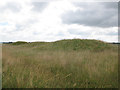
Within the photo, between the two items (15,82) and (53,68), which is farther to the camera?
(53,68)

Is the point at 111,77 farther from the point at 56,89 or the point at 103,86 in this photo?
the point at 56,89

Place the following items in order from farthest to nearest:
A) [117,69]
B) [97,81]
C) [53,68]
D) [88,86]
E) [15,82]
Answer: [53,68]
[117,69]
[97,81]
[88,86]
[15,82]

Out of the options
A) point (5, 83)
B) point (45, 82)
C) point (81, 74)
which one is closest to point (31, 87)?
point (45, 82)

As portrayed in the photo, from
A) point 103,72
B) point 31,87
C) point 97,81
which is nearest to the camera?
point 31,87

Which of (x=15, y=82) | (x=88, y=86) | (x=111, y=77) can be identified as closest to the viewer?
(x=15, y=82)

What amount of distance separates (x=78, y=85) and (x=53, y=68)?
2.10m

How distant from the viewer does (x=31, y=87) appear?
3578mm

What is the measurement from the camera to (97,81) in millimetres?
4441

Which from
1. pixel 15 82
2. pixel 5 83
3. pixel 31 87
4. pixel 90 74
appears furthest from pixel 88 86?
pixel 5 83

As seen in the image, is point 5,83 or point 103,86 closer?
point 5,83

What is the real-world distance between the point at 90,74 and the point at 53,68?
1867 millimetres

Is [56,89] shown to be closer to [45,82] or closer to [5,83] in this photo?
[45,82]

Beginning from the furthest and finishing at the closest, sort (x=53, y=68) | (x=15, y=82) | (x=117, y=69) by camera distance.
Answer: (x=53, y=68), (x=117, y=69), (x=15, y=82)

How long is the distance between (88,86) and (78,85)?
0.36 metres
